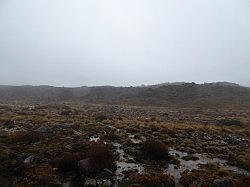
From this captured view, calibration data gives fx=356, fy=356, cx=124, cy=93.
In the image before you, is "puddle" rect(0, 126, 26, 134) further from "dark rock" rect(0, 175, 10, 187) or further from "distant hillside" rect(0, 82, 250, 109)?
"distant hillside" rect(0, 82, 250, 109)

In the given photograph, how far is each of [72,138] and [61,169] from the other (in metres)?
8.96

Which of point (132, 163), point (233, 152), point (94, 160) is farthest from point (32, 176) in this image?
point (233, 152)

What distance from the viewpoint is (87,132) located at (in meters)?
39.9

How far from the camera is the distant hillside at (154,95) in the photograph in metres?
112

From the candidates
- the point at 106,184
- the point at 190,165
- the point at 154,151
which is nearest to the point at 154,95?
the point at 154,151

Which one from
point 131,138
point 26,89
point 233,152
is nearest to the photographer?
point 233,152

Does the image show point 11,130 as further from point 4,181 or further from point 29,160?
point 4,181

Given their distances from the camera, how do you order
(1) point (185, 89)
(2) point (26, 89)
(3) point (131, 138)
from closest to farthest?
(3) point (131, 138)
(1) point (185, 89)
(2) point (26, 89)

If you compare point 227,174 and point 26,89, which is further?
point 26,89

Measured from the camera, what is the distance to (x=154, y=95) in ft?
413

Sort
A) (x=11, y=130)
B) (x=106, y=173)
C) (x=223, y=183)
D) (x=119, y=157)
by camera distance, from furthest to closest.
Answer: (x=11, y=130), (x=119, y=157), (x=106, y=173), (x=223, y=183)

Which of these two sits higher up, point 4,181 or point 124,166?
point 124,166

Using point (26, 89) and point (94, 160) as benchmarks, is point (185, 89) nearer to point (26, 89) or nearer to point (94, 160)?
point (26, 89)

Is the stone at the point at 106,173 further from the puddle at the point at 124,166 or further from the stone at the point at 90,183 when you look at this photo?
the stone at the point at 90,183
